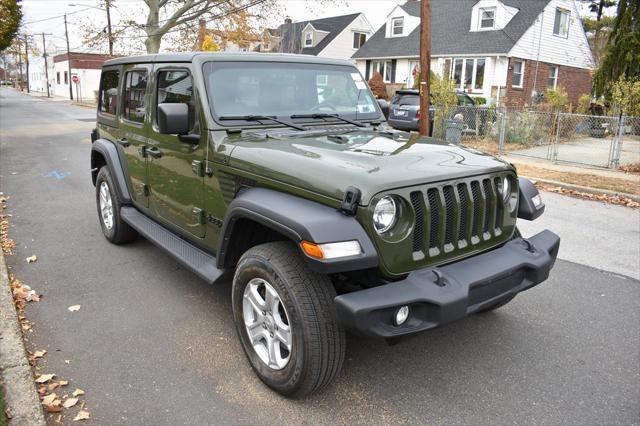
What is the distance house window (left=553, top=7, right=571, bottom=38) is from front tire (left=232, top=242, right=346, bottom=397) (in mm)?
31206

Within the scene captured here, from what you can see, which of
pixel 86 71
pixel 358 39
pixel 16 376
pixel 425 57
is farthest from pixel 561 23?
pixel 86 71

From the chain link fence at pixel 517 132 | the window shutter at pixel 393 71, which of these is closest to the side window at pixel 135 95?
the chain link fence at pixel 517 132

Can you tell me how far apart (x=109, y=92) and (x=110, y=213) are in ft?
4.30

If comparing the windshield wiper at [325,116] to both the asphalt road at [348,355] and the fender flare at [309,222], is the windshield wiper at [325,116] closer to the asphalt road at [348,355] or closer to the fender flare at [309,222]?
the fender flare at [309,222]

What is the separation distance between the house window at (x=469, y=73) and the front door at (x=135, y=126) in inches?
993

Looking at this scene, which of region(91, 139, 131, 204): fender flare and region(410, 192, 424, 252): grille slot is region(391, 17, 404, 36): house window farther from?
region(410, 192, 424, 252): grille slot

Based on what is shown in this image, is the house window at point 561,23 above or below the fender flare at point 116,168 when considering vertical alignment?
above

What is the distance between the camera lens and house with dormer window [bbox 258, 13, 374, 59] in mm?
41947

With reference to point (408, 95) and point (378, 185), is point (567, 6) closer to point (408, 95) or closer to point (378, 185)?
point (408, 95)

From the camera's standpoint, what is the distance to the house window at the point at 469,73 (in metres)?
28.0

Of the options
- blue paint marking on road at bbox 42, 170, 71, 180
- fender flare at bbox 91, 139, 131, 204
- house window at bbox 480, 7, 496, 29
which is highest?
house window at bbox 480, 7, 496, 29

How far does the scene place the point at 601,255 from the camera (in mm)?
5836

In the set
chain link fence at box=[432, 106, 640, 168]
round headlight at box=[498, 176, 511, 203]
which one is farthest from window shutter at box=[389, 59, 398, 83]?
round headlight at box=[498, 176, 511, 203]

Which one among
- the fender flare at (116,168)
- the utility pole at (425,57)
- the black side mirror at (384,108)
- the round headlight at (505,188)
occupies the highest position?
the utility pole at (425,57)
